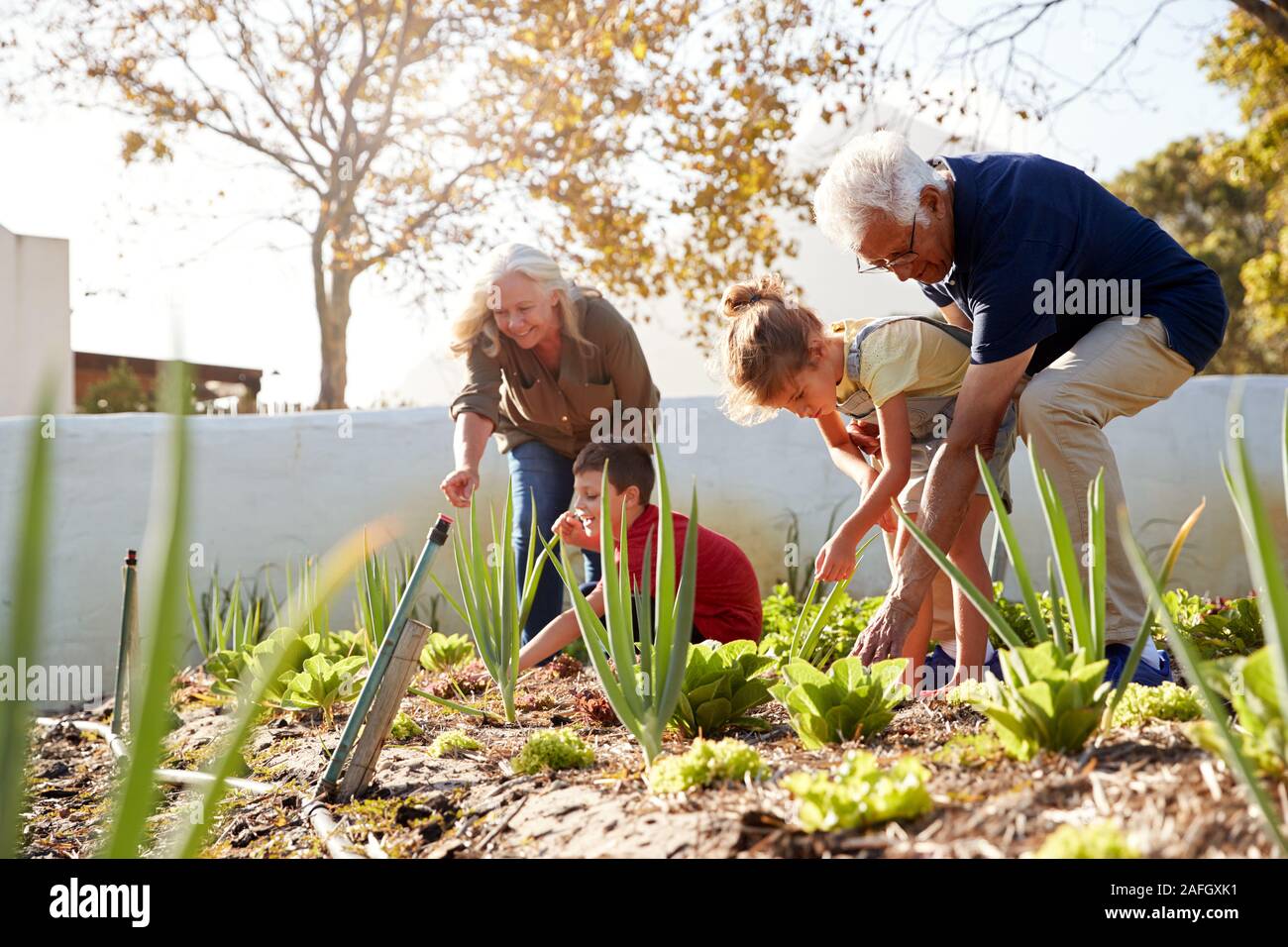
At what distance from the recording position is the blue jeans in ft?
10.6

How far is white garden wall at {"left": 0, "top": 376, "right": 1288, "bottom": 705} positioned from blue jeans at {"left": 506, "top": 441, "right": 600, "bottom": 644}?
199cm

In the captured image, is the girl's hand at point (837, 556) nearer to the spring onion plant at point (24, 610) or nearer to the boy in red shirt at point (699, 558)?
the boy in red shirt at point (699, 558)

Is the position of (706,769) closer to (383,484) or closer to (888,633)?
(888,633)

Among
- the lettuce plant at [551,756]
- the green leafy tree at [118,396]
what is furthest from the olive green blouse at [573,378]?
the green leafy tree at [118,396]

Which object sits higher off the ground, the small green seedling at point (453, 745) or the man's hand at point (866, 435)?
the man's hand at point (866, 435)

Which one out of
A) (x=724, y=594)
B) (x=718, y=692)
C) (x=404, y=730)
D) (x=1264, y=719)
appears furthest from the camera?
(x=724, y=594)

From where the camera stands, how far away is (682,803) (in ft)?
4.21

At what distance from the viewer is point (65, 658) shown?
5379 mm

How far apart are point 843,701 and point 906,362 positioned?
1.00 meters

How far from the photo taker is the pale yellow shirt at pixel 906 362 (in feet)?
7.62

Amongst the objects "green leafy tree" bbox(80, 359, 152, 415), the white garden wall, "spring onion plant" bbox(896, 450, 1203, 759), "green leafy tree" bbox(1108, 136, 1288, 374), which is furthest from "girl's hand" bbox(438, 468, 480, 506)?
"green leafy tree" bbox(1108, 136, 1288, 374)

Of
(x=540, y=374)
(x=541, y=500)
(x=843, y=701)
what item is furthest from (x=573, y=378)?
(x=843, y=701)

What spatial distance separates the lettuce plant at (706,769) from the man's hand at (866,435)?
1.49m
